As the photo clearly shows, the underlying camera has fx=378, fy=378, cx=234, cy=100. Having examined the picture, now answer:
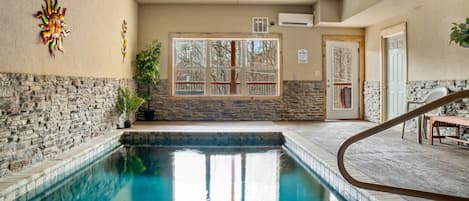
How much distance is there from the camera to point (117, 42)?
24.4ft

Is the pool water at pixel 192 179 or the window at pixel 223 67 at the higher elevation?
the window at pixel 223 67

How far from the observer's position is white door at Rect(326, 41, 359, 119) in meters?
9.55

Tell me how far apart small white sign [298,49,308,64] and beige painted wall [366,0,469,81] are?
2.28 metres

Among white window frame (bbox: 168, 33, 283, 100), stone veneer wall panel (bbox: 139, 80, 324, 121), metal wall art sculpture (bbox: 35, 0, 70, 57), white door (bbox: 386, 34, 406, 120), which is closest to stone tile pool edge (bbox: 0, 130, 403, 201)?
metal wall art sculpture (bbox: 35, 0, 70, 57)

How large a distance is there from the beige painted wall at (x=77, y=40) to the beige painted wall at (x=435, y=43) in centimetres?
564

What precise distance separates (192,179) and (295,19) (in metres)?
5.89

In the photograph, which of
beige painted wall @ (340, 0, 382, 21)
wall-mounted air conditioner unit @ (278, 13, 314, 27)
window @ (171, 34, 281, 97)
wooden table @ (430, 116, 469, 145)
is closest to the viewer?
wooden table @ (430, 116, 469, 145)

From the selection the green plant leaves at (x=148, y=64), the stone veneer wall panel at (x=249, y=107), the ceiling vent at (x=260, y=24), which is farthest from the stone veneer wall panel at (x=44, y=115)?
the ceiling vent at (x=260, y=24)

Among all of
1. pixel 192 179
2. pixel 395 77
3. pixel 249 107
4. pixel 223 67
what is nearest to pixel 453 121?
pixel 395 77

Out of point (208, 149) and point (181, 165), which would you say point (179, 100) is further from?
point (181, 165)

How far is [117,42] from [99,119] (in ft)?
5.80

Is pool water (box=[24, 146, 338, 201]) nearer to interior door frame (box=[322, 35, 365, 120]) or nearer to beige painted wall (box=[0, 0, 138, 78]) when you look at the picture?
beige painted wall (box=[0, 0, 138, 78])

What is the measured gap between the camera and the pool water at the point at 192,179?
12.2ft

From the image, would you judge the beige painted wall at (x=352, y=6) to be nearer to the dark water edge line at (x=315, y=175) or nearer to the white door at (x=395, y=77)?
the white door at (x=395, y=77)
